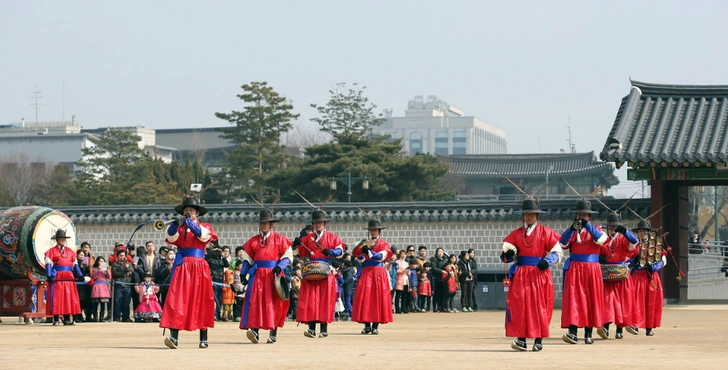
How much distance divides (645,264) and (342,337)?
4079 mm

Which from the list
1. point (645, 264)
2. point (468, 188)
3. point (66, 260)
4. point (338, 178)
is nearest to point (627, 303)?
point (645, 264)

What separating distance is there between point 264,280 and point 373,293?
255 cm

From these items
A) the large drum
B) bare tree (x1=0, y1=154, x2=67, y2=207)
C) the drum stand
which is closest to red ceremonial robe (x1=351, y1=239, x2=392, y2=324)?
the large drum

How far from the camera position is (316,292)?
1450cm

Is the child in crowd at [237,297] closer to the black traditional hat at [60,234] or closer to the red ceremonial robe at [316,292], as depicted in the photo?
the black traditional hat at [60,234]

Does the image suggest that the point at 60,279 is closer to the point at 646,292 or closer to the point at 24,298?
the point at 24,298

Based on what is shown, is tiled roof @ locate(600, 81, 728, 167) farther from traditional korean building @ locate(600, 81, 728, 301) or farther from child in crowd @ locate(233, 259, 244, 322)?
child in crowd @ locate(233, 259, 244, 322)

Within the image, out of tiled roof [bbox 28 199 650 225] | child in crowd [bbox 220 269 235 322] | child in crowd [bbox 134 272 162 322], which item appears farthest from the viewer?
tiled roof [bbox 28 199 650 225]

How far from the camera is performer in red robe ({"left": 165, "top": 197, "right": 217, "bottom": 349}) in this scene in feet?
39.7

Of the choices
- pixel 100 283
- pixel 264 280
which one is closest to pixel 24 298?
pixel 100 283

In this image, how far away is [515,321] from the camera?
38.1 feet

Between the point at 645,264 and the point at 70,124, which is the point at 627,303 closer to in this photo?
the point at 645,264

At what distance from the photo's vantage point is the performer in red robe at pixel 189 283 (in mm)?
12102

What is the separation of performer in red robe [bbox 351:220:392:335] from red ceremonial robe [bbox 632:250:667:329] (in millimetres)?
3211
